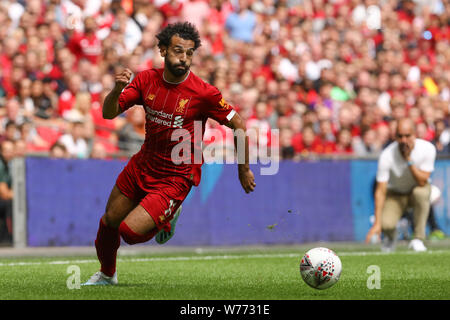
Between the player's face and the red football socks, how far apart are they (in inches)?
64.0

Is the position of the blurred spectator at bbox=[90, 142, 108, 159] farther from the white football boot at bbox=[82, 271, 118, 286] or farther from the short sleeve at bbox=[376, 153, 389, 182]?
the white football boot at bbox=[82, 271, 118, 286]

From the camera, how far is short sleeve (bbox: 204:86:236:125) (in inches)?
343

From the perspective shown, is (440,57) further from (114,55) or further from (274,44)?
(114,55)

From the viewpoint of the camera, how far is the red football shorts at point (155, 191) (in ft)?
28.0

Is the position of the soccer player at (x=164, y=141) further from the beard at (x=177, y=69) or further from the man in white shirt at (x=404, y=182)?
the man in white shirt at (x=404, y=182)

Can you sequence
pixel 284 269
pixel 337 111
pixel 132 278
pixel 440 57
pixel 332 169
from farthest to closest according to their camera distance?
pixel 440 57, pixel 337 111, pixel 332 169, pixel 284 269, pixel 132 278

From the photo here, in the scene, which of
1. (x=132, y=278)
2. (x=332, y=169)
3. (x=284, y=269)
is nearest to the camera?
(x=132, y=278)

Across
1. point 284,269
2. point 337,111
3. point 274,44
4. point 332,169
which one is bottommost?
point 284,269

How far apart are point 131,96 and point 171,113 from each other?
39 cm

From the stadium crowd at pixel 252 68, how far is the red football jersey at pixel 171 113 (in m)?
6.75

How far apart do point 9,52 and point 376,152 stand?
6.94m

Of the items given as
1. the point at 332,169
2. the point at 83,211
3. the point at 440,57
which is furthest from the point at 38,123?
the point at 440,57

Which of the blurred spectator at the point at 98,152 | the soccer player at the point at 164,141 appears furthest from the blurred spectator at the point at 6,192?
the soccer player at the point at 164,141

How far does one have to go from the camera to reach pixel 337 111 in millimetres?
19312
